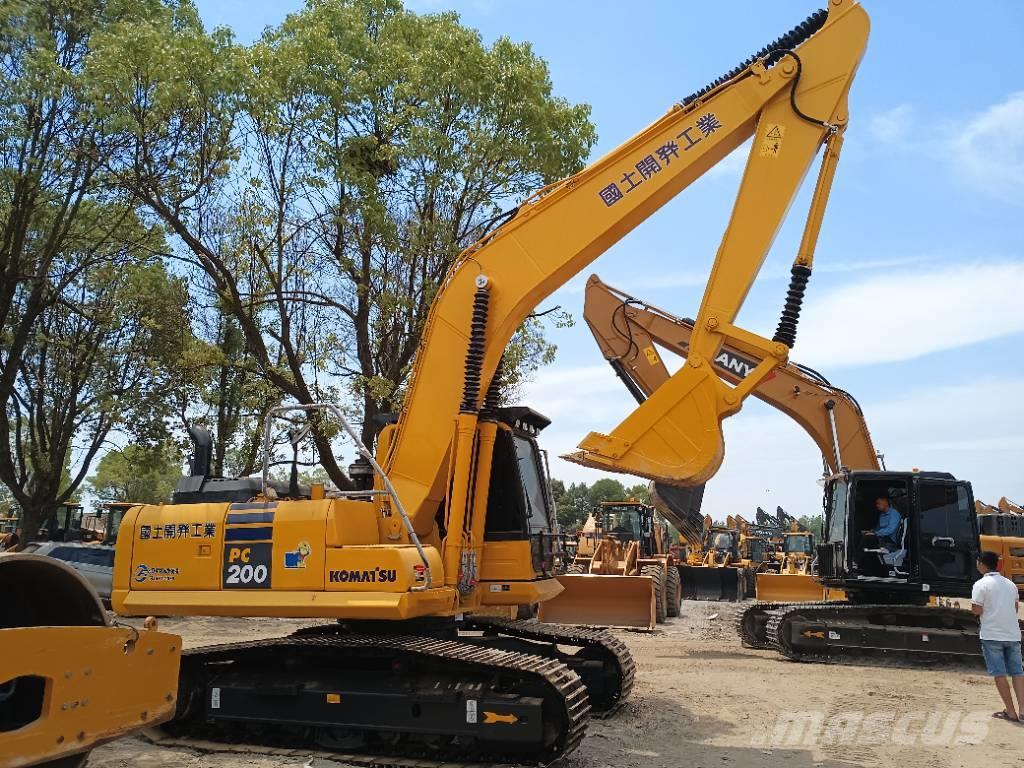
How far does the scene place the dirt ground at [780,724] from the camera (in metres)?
7.41

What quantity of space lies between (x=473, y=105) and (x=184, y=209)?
18.1 feet

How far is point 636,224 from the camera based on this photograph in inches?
341

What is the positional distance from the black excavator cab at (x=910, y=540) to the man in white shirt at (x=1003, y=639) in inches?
139

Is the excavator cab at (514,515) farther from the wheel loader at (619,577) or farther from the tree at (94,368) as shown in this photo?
the tree at (94,368)

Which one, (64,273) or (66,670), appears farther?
(64,273)

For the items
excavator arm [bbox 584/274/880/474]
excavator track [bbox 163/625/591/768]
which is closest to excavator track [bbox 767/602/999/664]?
excavator arm [bbox 584/274/880/474]

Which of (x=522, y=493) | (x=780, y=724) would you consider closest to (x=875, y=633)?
(x=780, y=724)

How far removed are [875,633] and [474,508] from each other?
730 cm

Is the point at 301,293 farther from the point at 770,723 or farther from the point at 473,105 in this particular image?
the point at 770,723

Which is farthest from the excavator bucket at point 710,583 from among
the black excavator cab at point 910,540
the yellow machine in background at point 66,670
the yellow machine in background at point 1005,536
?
the yellow machine in background at point 66,670

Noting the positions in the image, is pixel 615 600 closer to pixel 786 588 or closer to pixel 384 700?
pixel 786 588

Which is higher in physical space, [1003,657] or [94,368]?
[94,368]

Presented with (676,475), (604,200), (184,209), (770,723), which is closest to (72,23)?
(184,209)

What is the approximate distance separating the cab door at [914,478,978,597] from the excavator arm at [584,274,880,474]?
2.16m
